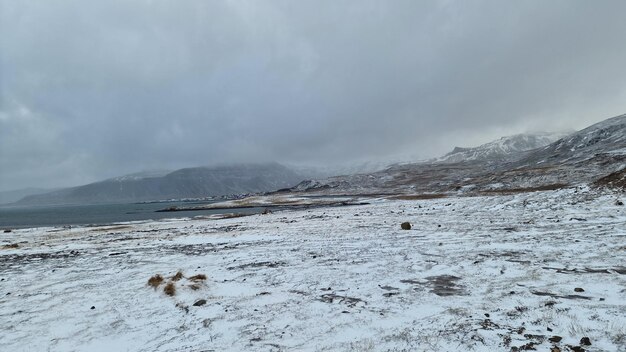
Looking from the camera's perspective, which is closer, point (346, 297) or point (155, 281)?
point (346, 297)

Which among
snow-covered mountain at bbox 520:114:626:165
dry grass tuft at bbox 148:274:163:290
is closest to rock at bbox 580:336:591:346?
dry grass tuft at bbox 148:274:163:290

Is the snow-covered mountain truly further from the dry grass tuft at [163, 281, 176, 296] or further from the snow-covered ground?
the dry grass tuft at [163, 281, 176, 296]

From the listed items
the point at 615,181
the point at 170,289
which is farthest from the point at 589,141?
the point at 170,289

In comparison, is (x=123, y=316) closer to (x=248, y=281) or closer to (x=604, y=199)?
(x=248, y=281)

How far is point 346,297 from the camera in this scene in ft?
32.6

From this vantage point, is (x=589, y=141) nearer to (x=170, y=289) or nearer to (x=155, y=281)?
(x=155, y=281)

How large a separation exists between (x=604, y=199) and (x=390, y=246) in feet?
65.5

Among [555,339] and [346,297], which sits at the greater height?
[346,297]

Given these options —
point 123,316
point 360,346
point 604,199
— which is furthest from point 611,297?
point 604,199

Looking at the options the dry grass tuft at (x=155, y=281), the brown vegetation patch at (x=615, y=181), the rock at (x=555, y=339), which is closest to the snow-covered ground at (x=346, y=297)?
the rock at (x=555, y=339)

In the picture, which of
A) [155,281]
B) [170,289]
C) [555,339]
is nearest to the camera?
[555,339]

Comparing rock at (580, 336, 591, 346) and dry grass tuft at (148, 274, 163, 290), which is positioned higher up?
dry grass tuft at (148, 274, 163, 290)

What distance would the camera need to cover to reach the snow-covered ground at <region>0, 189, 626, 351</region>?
23.9 feet

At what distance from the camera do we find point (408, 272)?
12.4 metres
